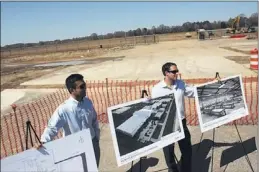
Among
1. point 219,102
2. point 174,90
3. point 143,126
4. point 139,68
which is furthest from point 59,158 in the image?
point 139,68

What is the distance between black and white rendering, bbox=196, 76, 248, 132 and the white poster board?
2444 mm

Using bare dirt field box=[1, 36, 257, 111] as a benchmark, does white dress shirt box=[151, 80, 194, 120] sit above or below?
above

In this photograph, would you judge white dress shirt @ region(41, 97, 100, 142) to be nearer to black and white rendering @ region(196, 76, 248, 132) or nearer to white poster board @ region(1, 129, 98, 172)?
white poster board @ region(1, 129, 98, 172)

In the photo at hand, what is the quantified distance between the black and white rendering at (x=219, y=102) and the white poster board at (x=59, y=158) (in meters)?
2.44

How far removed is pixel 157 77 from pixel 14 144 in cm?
1069

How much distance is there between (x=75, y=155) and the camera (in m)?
3.49

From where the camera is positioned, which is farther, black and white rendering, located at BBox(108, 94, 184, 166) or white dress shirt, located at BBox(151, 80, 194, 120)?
white dress shirt, located at BBox(151, 80, 194, 120)

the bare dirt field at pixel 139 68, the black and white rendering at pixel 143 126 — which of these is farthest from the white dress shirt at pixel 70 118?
the bare dirt field at pixel 139 68

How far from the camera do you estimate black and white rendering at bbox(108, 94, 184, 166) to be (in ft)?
13.2

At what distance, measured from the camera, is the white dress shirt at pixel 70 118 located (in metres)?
3.95

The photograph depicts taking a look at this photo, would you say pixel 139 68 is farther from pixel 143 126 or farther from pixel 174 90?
pixel 143 126

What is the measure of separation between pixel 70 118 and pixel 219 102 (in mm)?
2959

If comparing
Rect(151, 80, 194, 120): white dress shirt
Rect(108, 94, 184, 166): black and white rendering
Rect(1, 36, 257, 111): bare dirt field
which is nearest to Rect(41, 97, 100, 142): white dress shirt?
Rect(108, 94, 184, 166): black and white rendering

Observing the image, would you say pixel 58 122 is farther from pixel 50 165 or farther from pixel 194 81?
pixel 194 81
